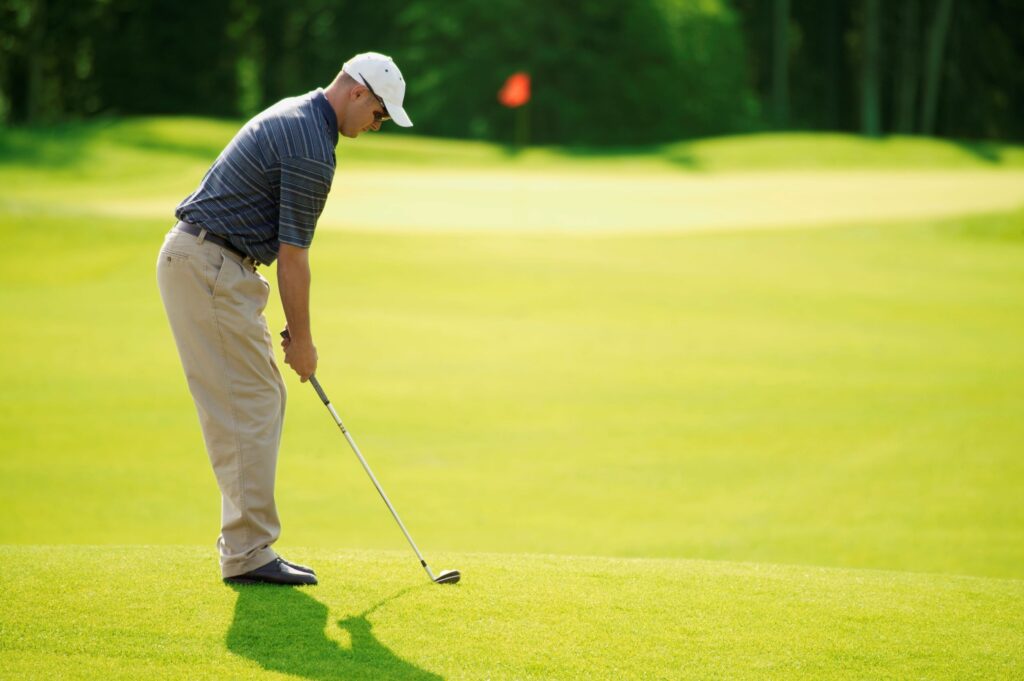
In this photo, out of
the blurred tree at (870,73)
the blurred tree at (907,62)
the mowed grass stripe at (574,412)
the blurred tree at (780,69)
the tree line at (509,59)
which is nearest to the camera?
the mowed grass stripe at (574,412)

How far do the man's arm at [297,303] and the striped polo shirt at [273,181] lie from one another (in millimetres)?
51

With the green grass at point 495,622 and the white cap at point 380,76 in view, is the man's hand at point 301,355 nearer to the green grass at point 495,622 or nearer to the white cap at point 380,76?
the green grass at point 495,622

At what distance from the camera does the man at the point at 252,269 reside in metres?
3.90

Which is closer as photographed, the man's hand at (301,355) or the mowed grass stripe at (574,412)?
the man's hand at (301,355)

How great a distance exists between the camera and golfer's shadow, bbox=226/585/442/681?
329 centimetres

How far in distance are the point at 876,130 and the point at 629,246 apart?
3098 cm

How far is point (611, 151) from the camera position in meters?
27.4

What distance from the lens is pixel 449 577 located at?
3955mm

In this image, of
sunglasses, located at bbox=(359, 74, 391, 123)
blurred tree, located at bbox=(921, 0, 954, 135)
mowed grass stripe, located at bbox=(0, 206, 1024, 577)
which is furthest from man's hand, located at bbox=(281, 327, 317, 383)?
blurred tree, located at bbox=(921, 0, 954, 135)

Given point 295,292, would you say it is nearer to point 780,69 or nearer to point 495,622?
point 495,622

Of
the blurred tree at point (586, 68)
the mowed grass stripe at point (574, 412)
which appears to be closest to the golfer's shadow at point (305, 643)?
the mowed grass stripe at point (574, 412)

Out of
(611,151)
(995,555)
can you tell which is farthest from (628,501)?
(611,151)

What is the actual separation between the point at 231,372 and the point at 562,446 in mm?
3587

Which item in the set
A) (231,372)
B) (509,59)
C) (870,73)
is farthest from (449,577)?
(870,73)
